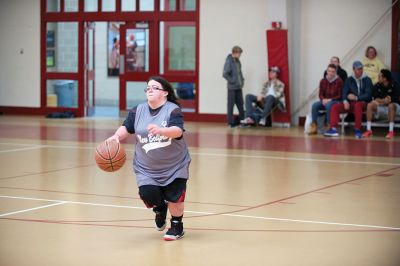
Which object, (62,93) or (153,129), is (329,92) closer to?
(62,93)

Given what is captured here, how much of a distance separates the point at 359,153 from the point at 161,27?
960 centimetres

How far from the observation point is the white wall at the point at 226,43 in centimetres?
2059

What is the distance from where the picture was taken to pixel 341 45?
19.6 m

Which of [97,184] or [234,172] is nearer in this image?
[97,184]

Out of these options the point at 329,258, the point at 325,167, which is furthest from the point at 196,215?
the point at 325,167

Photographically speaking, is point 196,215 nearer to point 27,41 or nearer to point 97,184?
point 97,184

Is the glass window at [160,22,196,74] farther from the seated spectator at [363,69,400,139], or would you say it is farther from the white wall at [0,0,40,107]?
the seated spectator at [363,69,400,139]

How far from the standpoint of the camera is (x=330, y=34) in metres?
19.8

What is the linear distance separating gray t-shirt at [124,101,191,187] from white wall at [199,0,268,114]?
→ 14071mm

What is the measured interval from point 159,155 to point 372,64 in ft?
43.0

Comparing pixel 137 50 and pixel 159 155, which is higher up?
pixel 137 50

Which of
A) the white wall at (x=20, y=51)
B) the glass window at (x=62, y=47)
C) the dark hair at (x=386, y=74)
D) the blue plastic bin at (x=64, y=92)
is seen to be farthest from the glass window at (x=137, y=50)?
the dark hair at (x=386, y=74)

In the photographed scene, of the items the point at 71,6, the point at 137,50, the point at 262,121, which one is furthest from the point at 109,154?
the point at 71,6

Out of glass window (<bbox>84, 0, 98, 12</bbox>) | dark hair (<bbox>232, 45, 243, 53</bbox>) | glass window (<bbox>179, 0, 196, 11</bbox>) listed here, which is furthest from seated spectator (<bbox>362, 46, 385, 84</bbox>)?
glass window (<bbox>84, 0, 98, 12</bbox>)
